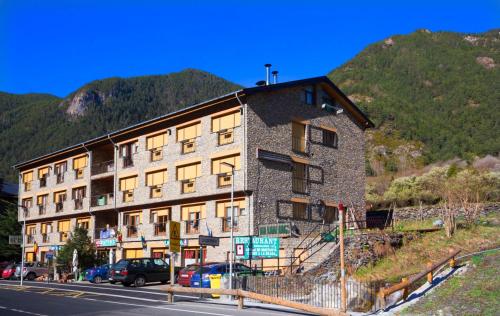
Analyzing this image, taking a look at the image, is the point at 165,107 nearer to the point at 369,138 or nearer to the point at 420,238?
the point at 369,138

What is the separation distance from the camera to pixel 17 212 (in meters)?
64.4

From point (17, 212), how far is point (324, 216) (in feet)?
124

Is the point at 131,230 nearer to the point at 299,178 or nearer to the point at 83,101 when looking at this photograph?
the point at 299,178

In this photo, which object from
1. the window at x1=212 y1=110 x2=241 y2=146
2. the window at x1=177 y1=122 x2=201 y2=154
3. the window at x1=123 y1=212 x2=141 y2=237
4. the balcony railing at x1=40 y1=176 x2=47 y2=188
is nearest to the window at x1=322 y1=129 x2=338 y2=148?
the window at x1=212 y1=110 x2=241 y2=146

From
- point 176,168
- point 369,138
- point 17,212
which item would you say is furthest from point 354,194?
point 369,138

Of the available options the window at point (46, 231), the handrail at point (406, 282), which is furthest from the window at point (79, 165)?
the handrail at point (406, 282)

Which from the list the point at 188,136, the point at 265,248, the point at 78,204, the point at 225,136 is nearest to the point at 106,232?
the point at 78,204

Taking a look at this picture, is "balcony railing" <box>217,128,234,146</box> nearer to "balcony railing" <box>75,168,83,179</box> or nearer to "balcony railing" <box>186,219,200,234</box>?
"balcony railing" <box>186,219,200,234</box>

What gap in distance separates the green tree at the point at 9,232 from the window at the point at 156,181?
22.7 m

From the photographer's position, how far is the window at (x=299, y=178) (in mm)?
39797

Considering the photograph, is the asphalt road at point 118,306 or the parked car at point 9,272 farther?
the parked car at point 9,272

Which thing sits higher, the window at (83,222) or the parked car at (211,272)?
the window at (83,222)

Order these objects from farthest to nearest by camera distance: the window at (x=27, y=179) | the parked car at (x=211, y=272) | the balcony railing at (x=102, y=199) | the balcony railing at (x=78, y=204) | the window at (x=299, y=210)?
the window at (x=27, y=179)
the balcony railing at (x=78, y=204)
the balcony railing at (x=102, y=199)
the window at (x=299, y=210)
the parked car at (x=211, y=272)

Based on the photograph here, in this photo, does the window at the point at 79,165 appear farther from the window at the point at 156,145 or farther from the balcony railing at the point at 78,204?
the window at the point at 156,145
